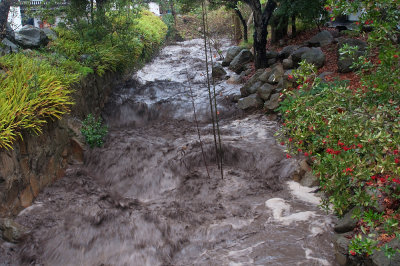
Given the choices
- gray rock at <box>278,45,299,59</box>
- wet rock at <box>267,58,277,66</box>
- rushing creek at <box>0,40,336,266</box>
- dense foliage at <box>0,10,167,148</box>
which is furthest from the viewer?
wet rock at <box>267,58,277,66</box>

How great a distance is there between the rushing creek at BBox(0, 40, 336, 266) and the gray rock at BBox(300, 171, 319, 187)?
124 millimetres

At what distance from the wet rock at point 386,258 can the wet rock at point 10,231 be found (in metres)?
4.00

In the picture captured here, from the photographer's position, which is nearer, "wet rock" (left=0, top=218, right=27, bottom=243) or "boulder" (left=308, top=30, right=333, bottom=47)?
"wet rock" (left=0, top=218, right=27, bottom=243)

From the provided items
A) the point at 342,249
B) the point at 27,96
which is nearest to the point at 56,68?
the point at 27,96

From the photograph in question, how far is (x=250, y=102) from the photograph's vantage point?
8.88 metres

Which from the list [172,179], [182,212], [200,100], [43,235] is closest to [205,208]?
[182,212]

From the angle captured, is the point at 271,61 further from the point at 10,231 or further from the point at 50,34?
the point at 10,231

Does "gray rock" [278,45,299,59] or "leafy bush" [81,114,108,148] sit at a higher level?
"gray rock" [278,45,299,59]

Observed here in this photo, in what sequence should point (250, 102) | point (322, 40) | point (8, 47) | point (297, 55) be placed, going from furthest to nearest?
point (322, 40) → point (297, 55) → point (250, 102) → point (8, 47)

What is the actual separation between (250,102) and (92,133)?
430cm

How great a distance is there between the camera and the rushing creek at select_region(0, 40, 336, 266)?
12.8 ft

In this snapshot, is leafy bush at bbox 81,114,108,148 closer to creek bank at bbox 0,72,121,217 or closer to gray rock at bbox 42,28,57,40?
creek bank at bbox 0,72,121,217

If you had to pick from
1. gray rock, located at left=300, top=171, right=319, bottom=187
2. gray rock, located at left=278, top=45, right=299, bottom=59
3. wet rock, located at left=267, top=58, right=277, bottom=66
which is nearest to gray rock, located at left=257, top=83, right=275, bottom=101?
wet rock, located at left=267, top=58, right=277, bottom=66

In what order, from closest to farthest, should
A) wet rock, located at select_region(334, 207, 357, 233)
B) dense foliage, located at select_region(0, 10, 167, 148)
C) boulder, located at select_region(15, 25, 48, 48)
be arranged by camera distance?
wet rock, located at select_region(334, 207, 357, 233), dense foliage, located at select_region(0, 10, 167, 148), boulder, located at select_region(15, 25, 48, 48)
